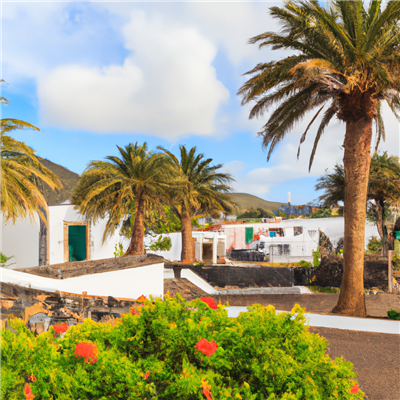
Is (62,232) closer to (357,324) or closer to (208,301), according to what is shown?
(357,324)

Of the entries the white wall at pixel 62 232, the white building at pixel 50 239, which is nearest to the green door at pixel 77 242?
the white building at pixel 50 239

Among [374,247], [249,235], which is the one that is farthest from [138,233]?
[249,235]

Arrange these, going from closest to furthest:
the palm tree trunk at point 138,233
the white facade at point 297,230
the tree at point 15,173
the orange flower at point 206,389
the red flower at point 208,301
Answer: the orange flower at point 206,389 → the red flower at point 208,301 → the tree at point 15,173 → the palm tree trunk at point 138,233 → the white facade at point 297,230

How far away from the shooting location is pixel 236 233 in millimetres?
36438

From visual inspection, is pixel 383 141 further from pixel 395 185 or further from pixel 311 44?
pixel 395 185

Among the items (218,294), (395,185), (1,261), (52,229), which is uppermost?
(395,185)

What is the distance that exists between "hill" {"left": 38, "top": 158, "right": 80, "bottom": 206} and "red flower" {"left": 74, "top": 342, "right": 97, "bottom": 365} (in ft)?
48.0

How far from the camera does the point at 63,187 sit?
668 inches

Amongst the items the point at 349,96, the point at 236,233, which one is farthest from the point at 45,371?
the point at 236,233

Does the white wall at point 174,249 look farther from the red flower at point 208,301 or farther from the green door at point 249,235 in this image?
the red flower at point 208,301

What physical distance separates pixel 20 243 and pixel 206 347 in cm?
1510

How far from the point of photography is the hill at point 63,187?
55.6 ft

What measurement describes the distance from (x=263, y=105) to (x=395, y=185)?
1278 cm

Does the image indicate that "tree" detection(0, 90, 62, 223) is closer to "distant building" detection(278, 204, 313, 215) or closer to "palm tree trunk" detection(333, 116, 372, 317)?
"palm tree trunk" detection(333, 116, 372, 317)
